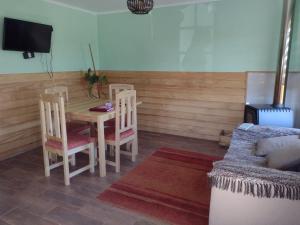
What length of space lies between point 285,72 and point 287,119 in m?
0.61

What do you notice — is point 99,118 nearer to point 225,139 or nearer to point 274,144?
point 274,144

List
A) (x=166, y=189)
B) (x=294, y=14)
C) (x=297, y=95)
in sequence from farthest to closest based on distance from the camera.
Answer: (x=297, y=95)
(x=294, y=14)
(x=166, y=189)

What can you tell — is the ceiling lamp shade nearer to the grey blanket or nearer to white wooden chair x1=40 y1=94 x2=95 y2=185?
white wooden chair x1=40 y1=94 x2=95 y2=185

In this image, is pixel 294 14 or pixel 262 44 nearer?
pixel 294 14

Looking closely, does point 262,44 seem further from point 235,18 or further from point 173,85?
point 173,85

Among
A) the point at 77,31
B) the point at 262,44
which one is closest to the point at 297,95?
the point at 262,44

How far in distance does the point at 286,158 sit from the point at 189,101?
2.31 metres

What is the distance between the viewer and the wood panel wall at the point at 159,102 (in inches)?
124

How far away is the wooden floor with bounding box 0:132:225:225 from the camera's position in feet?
6.34

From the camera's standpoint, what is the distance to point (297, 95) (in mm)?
3205

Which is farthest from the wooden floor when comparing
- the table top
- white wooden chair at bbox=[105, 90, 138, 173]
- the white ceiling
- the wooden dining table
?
the white ceiling

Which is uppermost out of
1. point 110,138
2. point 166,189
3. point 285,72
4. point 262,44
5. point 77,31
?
point 77,31

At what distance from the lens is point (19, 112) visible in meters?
3.23

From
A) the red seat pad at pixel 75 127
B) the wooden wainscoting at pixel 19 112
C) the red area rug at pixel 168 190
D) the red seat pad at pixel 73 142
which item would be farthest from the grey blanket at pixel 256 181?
the wooden wainscoting at pixel 19 112
